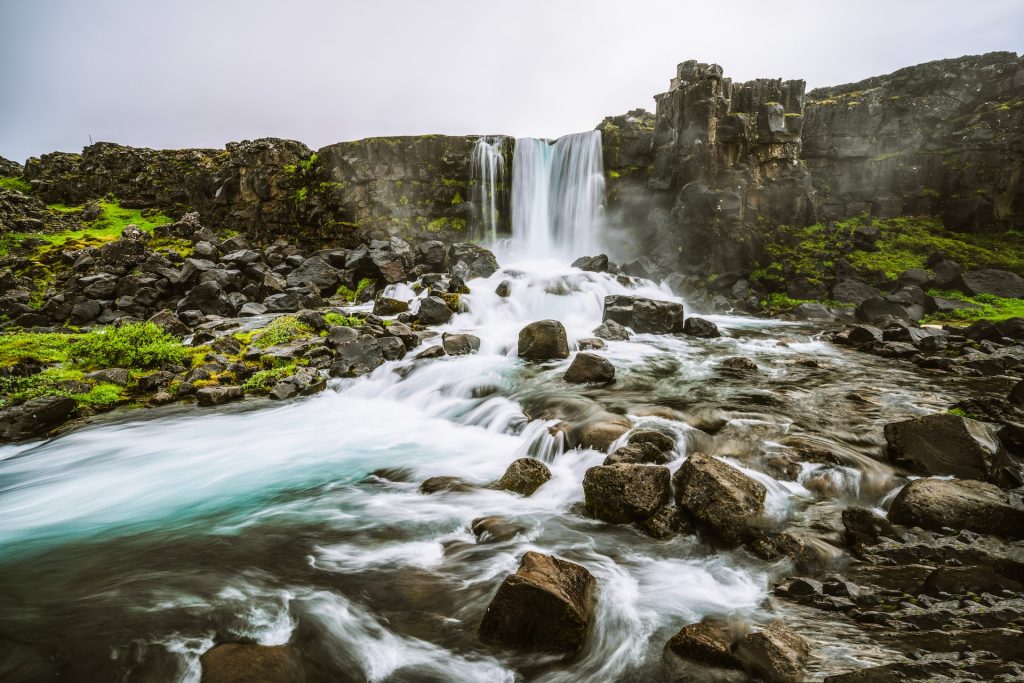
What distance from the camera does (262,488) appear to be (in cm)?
606

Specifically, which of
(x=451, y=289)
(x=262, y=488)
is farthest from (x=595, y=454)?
(x=451, y=289)

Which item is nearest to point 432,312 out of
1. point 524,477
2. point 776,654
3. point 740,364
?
point 740,364

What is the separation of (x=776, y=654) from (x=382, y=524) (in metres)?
3.80

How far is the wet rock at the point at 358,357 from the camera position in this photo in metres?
10.7

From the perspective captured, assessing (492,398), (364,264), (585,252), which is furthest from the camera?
(585,252)

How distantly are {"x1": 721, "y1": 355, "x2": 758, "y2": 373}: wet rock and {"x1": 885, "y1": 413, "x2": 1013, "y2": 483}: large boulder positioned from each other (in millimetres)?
5051

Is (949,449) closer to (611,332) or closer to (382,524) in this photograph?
(382,524)

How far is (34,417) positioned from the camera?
7.85m

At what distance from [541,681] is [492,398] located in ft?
20.5

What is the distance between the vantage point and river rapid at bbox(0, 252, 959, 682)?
3.16m

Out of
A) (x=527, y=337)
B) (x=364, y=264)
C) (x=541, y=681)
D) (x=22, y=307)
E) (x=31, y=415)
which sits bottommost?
(x=541, y=681)

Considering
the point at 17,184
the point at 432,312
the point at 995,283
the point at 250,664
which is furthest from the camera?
the point at 17,184

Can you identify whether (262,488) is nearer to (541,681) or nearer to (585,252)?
(541,681)

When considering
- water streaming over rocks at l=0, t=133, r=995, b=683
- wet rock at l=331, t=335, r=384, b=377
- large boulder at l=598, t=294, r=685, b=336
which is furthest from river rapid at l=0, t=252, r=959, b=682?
large boulder at l=598, t=294, r=685, b=336
